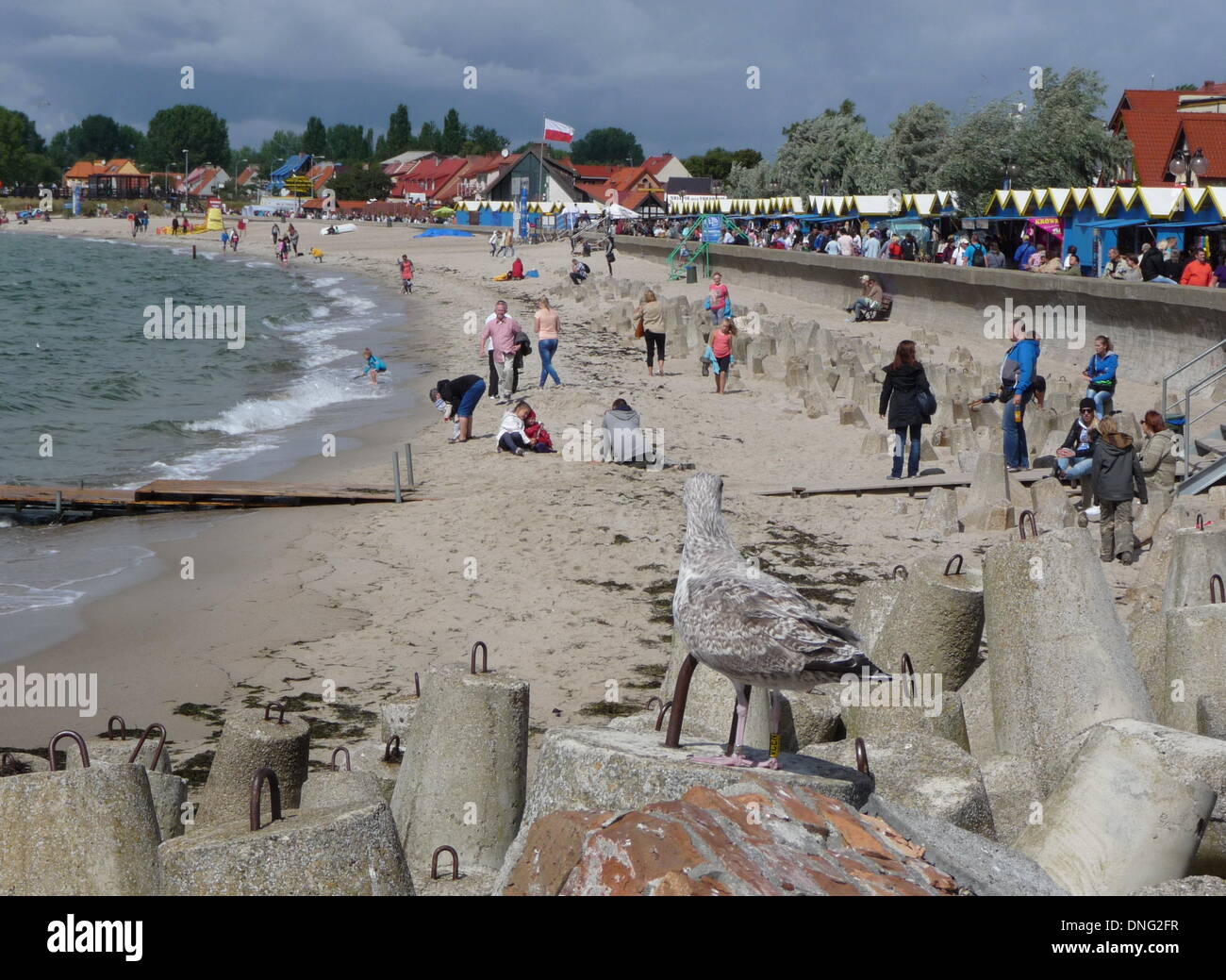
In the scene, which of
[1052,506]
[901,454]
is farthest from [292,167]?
[1052,506]

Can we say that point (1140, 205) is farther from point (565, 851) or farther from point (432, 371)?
point (565, 851)

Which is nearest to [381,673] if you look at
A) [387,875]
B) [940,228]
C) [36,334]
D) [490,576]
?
[490,576]

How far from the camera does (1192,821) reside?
485 cm

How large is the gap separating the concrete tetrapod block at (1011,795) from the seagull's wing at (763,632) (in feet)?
5.42

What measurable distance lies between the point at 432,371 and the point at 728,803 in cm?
2565

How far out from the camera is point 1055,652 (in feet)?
20.1

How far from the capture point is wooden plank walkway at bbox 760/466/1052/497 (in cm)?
1445

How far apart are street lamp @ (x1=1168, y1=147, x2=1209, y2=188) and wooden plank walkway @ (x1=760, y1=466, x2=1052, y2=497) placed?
89.5 ft

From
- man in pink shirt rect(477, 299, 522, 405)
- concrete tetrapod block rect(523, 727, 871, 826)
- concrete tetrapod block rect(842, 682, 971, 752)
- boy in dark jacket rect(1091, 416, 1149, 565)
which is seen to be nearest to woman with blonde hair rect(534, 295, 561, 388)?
man in pink shirt rect(477, 299, 522, 405)

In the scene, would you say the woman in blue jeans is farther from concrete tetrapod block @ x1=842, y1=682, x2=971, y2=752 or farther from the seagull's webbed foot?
the seagull's webbed foot

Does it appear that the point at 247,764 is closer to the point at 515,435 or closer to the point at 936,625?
the point at 936,625

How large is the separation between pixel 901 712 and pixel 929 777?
1.20 m

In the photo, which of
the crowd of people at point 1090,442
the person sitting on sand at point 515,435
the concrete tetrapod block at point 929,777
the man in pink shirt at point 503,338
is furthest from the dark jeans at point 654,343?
the concrete tetrapod block at point 929,777
